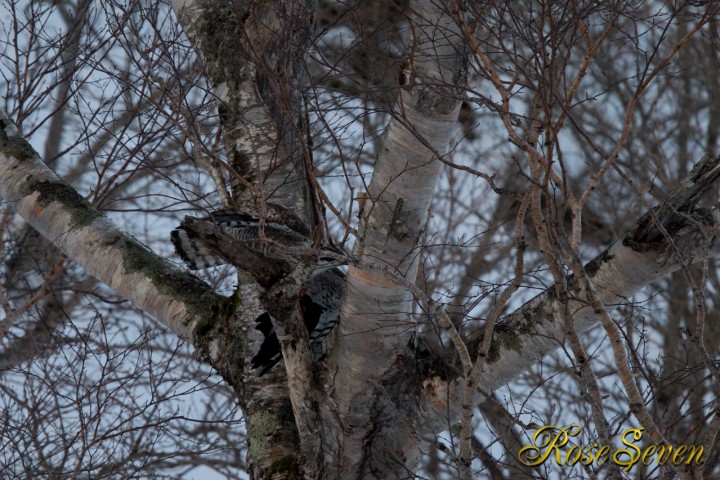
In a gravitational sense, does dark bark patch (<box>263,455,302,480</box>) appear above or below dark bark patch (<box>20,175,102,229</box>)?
below

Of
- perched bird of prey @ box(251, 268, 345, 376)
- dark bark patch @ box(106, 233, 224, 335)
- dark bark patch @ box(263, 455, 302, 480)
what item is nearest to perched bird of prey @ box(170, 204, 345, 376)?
perched bird of prey @ box(251, 268, 345, 376)

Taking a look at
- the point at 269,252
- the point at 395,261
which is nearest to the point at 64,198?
the point at 269,252

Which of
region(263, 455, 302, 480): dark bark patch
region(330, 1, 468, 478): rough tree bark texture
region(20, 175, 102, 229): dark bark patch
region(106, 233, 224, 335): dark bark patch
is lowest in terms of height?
region(263, 455, 302, 480): dark bark patch

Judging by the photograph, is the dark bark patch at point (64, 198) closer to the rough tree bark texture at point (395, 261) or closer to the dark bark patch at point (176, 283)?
the dark bark patch at point (176, 283)

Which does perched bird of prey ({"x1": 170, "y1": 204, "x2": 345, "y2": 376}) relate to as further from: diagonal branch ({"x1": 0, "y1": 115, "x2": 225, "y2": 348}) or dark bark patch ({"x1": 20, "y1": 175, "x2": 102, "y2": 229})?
dark bark patch ({"x1": 20, "y1": 175, "x2": 102, "y2": 229})

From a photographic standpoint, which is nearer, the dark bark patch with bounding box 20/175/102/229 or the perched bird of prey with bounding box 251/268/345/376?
the perched bird of prey with bounding box 251/268/345/376

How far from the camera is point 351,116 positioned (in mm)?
3980

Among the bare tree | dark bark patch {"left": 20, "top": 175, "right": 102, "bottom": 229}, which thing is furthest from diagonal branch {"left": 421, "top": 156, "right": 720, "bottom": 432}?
dark bark patch {"left": 20, "top": 175, "right": 102, "bottom": 229}

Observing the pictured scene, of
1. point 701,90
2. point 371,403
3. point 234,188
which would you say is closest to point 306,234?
point 234,188

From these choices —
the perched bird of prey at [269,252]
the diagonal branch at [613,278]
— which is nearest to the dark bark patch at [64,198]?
the perched bird of prey at [269,252]

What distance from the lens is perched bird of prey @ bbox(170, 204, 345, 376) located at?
3131 mm

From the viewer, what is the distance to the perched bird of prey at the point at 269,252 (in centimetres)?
313

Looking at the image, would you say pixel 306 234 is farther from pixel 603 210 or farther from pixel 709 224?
pixel 603 210

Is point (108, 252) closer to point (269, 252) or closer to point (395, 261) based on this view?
point (269, 252)
